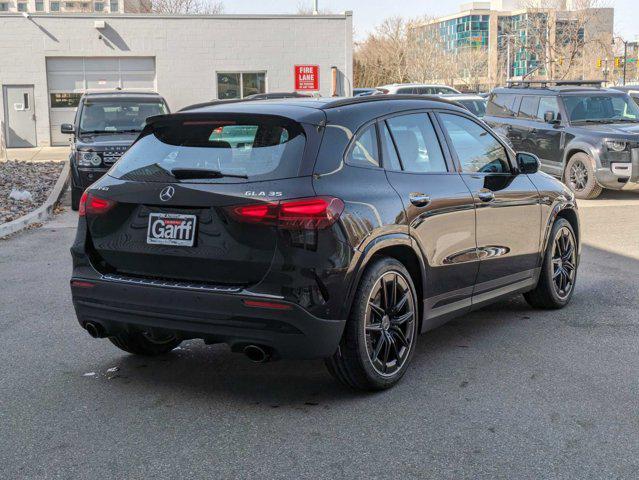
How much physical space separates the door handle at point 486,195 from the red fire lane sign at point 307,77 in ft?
91.3

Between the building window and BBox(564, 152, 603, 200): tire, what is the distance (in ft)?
66.6

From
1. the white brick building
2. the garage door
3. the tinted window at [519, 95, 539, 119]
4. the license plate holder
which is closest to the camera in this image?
the license plate holder

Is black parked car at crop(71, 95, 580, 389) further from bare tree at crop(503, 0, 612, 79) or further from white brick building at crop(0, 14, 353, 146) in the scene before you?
bare tree at crop(503, 0, 612, 79)

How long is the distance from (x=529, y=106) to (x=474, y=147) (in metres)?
10.6

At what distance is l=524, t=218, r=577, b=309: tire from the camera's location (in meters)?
6.62

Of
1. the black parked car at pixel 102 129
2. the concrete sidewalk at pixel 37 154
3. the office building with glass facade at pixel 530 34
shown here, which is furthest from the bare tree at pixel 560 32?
the black parked car at pixel 102 129

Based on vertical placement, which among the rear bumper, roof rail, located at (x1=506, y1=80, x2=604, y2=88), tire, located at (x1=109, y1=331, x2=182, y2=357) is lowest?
tire, located at (x1=109, y1=331, x2=182, y2=357)

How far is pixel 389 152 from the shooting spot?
505cm

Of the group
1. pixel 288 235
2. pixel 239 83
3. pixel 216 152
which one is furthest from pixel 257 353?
pixel 239 83

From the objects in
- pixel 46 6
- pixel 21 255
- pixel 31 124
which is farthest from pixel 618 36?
pixel 46 6

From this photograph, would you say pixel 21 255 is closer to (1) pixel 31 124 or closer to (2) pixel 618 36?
(1) pixel 31 124

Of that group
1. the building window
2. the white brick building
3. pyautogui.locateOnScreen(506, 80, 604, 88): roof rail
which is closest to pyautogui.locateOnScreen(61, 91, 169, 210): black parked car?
pyautogui.locateOnScreen(506, 80, 604, 88): roof rail

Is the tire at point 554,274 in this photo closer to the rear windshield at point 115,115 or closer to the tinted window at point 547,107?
the tinted window at point 547,107

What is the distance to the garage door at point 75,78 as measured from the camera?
3222 centimetres
